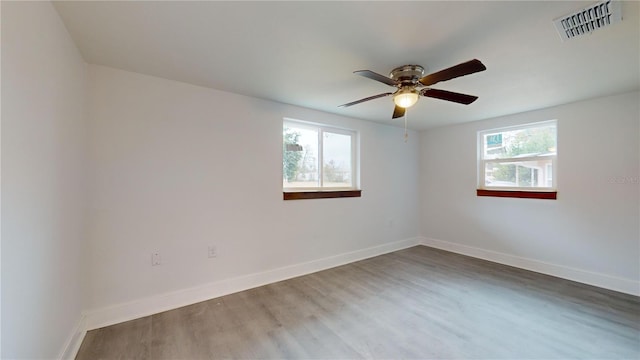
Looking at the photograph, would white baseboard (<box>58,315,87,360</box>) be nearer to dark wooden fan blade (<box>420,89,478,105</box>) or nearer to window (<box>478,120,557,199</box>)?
dark wooden fan blade (<box>420,89,478,105</box>)

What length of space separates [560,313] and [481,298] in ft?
2.04

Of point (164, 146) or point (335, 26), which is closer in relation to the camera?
point (335, 26)

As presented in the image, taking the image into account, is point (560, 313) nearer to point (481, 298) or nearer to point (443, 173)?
point (481, 298)

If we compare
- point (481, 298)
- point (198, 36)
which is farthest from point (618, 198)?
point (198, 36)

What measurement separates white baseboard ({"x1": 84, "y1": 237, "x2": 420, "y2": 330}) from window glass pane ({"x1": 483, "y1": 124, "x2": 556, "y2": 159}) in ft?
9.16

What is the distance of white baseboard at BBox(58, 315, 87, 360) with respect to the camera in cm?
166

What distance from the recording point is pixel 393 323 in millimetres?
2166

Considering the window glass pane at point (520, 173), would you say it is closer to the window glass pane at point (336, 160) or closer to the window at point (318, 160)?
the window at point (318, 160)

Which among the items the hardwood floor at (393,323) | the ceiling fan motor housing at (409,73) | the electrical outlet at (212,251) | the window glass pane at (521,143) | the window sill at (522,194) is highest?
the ceiling fan motor housing at (409,73)

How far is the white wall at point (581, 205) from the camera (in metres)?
2.80

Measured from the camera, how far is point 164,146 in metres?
2.42

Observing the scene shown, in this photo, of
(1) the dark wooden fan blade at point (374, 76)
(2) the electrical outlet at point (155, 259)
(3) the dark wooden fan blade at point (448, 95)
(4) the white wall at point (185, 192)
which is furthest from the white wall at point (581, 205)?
(2) the electrical outlet at point (155, 259)

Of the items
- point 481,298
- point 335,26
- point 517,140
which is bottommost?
point 481,298

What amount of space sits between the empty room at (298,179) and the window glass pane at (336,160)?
44mm
